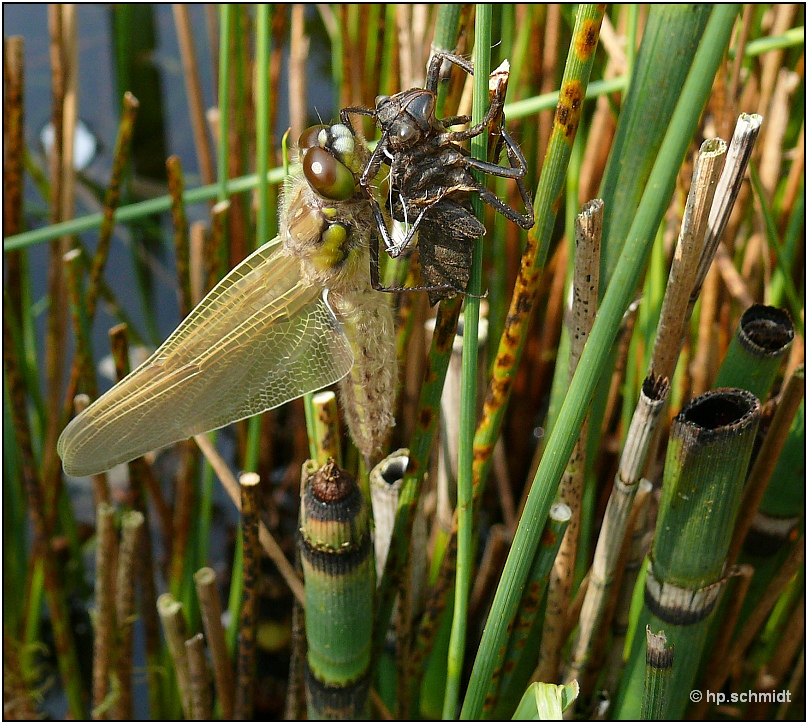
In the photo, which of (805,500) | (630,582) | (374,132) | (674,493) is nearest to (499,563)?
(630,582)

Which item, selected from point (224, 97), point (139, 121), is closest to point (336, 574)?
point (224, 97)

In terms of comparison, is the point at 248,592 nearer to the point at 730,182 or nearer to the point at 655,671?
the point at 655,671

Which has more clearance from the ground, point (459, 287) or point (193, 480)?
point (459, 287)

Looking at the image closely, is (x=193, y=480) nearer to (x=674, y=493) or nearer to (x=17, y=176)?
(x=17, y=176)

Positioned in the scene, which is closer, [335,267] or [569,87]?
[569,87]

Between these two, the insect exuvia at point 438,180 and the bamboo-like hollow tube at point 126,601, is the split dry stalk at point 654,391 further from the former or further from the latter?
the bamboo-like hollow tube at point 126,601

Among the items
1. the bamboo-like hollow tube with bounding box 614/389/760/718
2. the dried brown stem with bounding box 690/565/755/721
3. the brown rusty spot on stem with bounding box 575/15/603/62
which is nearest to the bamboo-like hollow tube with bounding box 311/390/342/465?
the bamboo-like hollow tube with bounding box 614/389/760/718

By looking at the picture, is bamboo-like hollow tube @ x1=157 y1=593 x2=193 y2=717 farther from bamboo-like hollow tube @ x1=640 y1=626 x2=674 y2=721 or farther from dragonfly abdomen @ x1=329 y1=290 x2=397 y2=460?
bamboo-like hollow tube @ x1=640 y1=626 x2=674 y2=721
